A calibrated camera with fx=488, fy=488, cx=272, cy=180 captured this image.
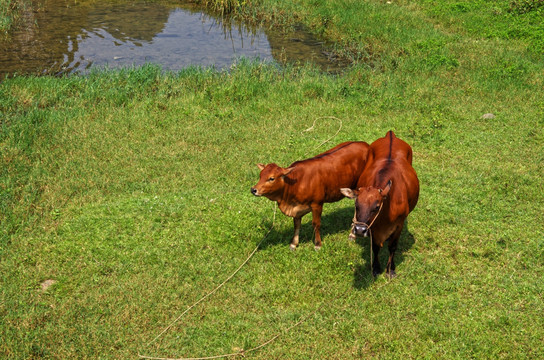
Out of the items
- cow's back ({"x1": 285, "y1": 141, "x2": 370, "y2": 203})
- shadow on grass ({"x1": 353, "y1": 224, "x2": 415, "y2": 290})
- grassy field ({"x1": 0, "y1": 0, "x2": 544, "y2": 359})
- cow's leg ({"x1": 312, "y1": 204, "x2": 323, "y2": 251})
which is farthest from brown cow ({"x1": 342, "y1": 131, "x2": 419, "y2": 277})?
grassy field ({"x1": 0, "y1": 0, "x2": 544, "y2": 359})

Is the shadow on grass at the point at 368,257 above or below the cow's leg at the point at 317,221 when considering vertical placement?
below

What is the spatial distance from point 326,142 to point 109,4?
1871cm

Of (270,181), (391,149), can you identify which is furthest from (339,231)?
(270,181)

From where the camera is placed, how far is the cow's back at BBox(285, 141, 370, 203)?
25.2ft

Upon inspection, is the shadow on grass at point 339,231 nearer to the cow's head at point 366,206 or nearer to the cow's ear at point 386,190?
the cow's head at point 366,206

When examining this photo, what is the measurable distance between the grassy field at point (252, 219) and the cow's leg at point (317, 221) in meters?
0.16

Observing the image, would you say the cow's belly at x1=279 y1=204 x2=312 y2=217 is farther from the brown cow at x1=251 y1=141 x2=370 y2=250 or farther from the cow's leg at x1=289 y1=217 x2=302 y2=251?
the cow's leg at x1=289 y1=217 x2=302 y2=251

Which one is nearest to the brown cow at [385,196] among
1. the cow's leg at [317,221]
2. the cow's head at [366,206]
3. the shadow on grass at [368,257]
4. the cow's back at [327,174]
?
the cow's head at [366,206]

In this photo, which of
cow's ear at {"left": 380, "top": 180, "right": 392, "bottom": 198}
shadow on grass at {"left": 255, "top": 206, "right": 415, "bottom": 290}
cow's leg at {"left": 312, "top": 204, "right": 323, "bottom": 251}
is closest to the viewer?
cow's ear at {"left": 380, "top": 180, "right": 392, "bottom": 198}

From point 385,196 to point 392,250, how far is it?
1256 mm

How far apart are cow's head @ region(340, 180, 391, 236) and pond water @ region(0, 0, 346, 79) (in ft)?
36.2

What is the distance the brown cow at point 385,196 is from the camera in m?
6.39

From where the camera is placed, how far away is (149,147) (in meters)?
11.5

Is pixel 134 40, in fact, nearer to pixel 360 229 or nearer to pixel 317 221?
pixel 317 221
